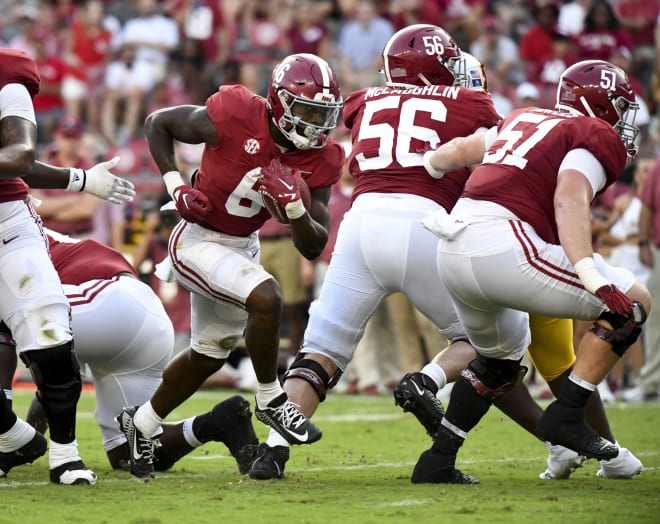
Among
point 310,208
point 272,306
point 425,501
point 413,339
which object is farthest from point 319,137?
point 413,339

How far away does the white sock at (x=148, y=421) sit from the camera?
220 inches

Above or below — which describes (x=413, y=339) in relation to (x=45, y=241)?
below

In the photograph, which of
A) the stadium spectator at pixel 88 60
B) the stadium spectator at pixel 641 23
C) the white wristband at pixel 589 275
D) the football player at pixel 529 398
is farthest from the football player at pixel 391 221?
the stadium spectator at pixel 88 60

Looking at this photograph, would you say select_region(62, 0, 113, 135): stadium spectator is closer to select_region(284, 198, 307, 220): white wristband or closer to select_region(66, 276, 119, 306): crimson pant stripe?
select_region(66, 276, 119, 306): crimson pant stripe

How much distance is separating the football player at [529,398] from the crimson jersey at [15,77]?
1.85 meters

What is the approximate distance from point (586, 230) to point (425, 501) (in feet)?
4.04

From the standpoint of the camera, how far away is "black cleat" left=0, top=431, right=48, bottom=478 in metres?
5.50

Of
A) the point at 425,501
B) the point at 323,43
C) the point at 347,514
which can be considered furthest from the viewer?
the point at 323,43

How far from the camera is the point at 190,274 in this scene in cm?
552

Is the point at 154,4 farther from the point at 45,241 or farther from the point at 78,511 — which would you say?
the point at 78,511

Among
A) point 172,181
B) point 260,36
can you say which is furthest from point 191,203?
point 260,36

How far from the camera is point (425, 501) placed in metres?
4.66

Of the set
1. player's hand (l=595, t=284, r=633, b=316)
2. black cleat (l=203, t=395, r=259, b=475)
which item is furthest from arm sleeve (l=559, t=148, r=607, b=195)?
black cleat (l=203, t=395, r=259, b=475)

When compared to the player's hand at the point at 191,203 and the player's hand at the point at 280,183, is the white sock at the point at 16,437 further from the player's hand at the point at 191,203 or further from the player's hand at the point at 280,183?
the player's hand at the point at 280,183
